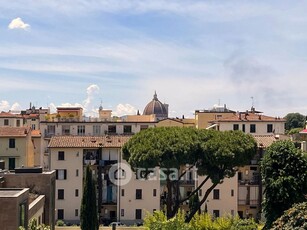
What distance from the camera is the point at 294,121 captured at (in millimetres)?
149625

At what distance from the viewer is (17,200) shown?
71.4 ft

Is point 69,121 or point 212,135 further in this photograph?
point 69,121

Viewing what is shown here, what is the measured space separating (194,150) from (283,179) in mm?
12953

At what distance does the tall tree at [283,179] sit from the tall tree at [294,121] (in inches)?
4530

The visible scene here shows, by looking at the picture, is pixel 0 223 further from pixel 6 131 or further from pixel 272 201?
pixel 6 131

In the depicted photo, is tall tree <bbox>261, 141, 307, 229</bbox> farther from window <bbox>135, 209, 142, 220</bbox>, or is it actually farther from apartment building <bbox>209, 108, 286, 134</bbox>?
apartment building <bbox>209, 108, 286, 134</bbox>

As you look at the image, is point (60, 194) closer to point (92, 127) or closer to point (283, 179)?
point (92, 127)

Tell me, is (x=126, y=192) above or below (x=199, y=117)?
below

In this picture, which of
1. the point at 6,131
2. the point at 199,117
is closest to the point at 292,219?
the point at 6,131

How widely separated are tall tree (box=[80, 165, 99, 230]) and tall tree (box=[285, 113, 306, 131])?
109 m

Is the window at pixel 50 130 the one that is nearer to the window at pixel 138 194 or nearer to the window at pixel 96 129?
the window at pixel 96 129

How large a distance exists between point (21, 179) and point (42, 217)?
2.68 meters

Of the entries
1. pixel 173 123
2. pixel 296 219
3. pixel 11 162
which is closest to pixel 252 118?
pixel 173 123

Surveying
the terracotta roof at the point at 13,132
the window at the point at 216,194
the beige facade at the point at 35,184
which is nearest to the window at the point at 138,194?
the window at the point at 216,194
